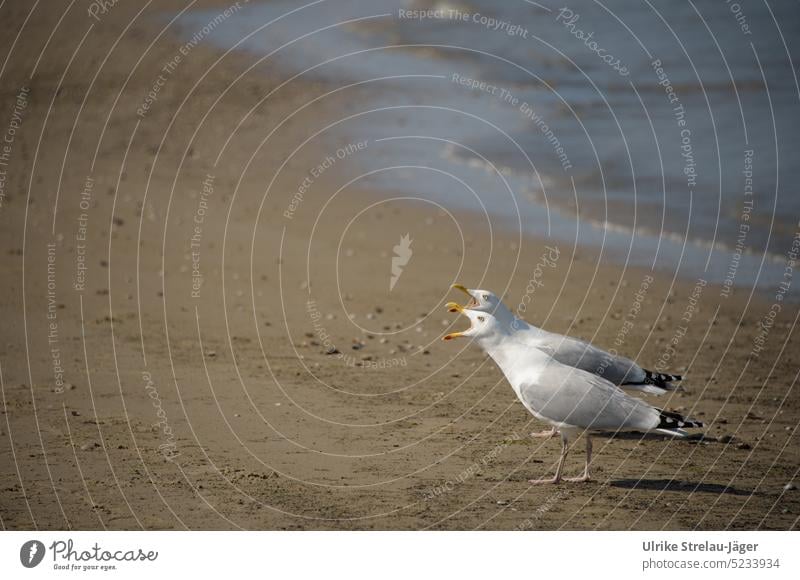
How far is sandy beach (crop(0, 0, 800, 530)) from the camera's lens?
938cm

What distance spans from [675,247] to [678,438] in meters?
6.52

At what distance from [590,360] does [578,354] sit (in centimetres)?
13

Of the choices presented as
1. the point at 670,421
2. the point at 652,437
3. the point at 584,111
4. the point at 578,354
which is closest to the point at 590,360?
the point at 578,354

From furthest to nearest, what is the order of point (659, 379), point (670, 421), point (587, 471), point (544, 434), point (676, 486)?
point (544, 434)
point (659, 379)
point (587, 471)
point (676, 486)
point (670, 421)

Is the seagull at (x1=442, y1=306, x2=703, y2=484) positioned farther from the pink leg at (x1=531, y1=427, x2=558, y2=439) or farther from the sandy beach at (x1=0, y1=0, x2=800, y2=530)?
the pink leg at (x1=531, y1=427, x2=558, y2=439)

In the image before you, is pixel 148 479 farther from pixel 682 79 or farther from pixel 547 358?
pixel 682 79

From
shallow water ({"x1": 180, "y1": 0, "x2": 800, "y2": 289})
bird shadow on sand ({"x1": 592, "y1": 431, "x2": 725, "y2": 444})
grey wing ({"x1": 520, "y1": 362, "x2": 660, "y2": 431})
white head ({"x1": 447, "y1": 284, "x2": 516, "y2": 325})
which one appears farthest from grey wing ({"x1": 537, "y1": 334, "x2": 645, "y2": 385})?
shallow water ({"x1": 180, "y1": 0, "x2": 800, "y2": 289})

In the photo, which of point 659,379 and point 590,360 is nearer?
point 590,360

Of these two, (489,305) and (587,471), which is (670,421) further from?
(489,305)

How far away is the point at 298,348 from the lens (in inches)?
528

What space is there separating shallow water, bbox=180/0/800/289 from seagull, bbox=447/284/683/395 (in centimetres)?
524

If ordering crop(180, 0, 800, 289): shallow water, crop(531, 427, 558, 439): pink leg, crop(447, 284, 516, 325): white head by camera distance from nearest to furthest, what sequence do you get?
crop(447, 284, 516, 325): white head
crop(531, 427, 558, 439): pink leg
crop(180, 0, 800, 289): shallow water

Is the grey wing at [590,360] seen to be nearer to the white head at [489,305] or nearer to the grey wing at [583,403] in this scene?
the white head at [489,305]

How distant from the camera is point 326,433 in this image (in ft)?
35.6
